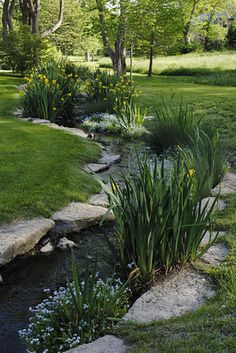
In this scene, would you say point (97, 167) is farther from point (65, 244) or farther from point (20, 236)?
point (20, 236)

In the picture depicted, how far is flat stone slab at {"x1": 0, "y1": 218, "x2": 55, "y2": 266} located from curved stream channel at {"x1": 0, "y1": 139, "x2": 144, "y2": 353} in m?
0.09

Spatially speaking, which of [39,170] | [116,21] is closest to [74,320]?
[39,170]

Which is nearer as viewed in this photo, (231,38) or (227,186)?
(227,186)

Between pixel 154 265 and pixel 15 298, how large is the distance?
1056mm

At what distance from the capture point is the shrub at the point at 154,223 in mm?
2803

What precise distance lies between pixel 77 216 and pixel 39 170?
1.55m

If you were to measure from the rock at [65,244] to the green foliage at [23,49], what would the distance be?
13.5 m

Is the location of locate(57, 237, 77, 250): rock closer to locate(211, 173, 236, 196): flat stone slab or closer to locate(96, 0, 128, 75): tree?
locate(211, 173, 236, 196): flat stone slab

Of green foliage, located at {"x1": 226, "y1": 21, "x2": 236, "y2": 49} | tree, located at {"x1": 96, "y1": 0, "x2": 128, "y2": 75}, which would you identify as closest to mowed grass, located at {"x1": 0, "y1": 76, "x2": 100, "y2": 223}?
tree, located at {"x1": 96, "y1": 0, "x2": 128, "y2": 75}

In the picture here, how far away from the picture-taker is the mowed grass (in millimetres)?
4436

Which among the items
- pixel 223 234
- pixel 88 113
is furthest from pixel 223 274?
pixel 88 113

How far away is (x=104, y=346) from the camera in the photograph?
2244 millimetres

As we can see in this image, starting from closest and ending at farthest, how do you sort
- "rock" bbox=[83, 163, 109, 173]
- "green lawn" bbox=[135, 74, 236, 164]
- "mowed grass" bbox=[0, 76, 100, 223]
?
"mowed grass" bbox=[0, 76, 100, 223] < "rock" bbox=[83, 163, 109, 173] < "green lawn" bbox=[135, 74, 236, 164]

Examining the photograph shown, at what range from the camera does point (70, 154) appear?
6.42 meters
